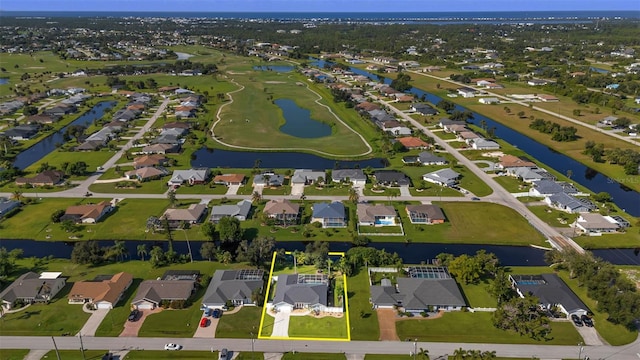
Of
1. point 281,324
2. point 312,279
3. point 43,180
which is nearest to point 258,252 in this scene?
point 312,279

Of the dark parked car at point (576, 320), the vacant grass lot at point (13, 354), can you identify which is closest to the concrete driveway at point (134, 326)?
the vacant grass lot at point (13, 354)

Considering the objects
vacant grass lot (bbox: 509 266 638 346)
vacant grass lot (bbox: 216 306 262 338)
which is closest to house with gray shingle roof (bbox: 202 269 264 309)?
vacant grass lot (bbox: 216 306 262 338)

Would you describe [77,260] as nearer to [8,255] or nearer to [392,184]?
[8,255]

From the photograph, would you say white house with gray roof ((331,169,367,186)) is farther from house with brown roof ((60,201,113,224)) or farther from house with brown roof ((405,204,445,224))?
house with brown roof ((60,201,113,224))

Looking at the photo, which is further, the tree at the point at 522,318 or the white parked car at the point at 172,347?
the tree at the point at 522,318

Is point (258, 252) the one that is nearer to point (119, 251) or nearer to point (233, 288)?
point (233, 288)

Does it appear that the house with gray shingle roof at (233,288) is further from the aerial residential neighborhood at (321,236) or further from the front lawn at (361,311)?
the front lawn at (361,311)
